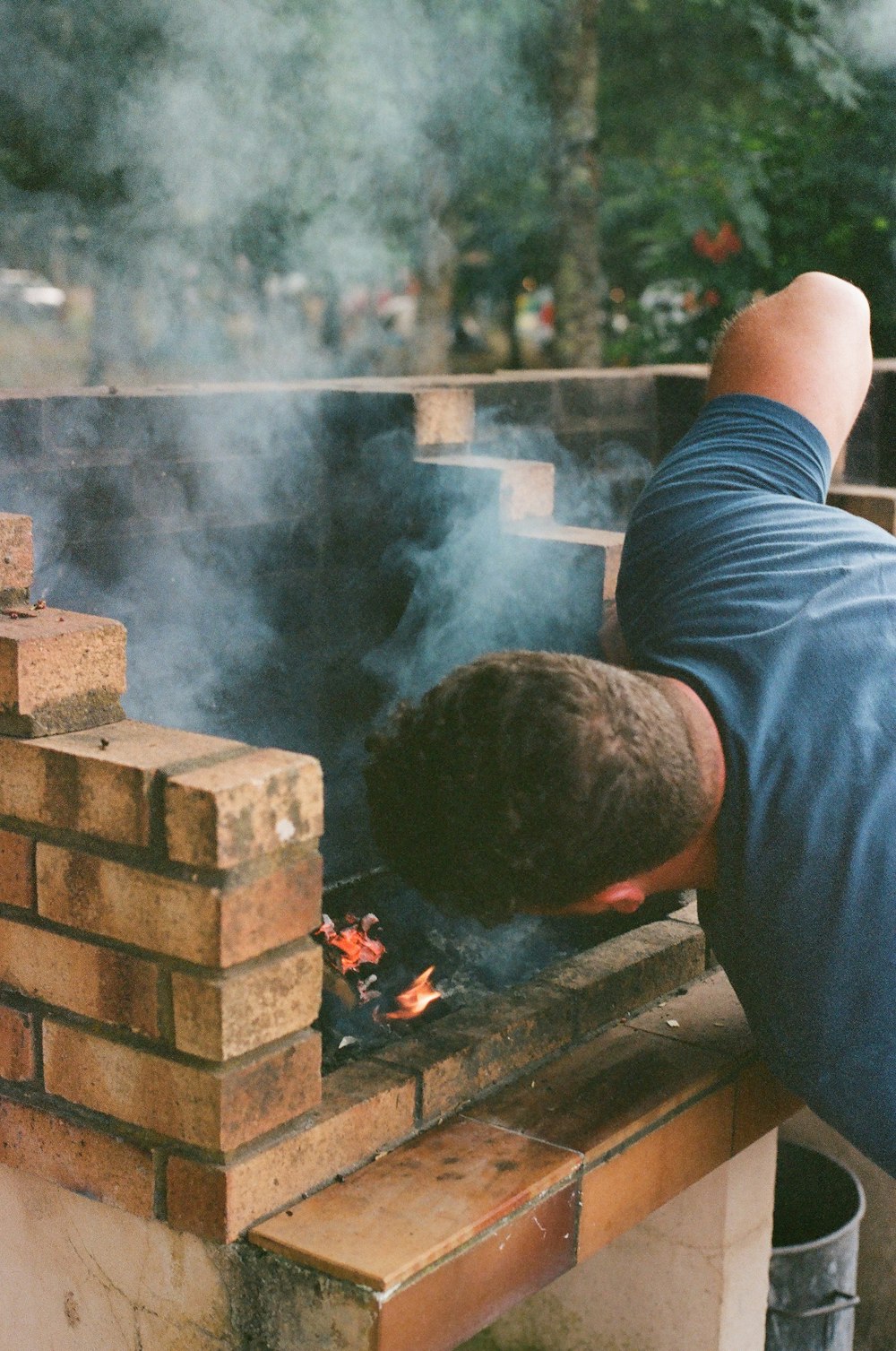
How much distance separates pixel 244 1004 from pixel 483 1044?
0.57m

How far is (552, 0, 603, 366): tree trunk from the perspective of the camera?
8062 mm

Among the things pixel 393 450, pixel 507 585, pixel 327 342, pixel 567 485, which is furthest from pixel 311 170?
pixel 327 342

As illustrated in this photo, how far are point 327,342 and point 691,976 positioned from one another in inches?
558

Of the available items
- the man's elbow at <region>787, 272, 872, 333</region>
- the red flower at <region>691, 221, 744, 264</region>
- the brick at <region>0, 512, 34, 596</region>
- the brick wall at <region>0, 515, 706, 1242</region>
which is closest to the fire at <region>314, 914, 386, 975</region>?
the brick wall at <region>0, 515, 706, 1242</region>

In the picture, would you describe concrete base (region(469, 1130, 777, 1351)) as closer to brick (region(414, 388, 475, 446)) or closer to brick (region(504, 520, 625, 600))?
brick (region(504, 520, 625, 600))

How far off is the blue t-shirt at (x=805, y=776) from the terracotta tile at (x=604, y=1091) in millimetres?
196

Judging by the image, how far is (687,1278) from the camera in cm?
285

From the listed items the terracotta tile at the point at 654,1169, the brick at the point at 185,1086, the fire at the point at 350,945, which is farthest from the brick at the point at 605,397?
the brick at the point at 185,1086

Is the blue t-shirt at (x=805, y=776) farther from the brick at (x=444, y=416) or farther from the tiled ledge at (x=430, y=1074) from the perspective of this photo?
the brick at (x=444, y=416)

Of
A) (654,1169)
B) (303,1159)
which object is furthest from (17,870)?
(654,1169)

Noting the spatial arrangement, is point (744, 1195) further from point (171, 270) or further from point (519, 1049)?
point (171, 270)

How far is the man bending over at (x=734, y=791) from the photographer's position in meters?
2.02

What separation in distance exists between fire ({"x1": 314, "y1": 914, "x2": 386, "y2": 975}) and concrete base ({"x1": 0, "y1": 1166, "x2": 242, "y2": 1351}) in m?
0.84

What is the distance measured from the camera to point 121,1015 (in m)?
2.04
